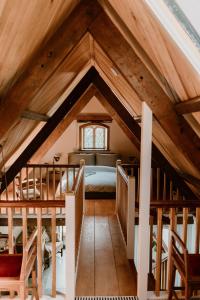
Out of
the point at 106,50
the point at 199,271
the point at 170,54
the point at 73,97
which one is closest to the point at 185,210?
the point at 199,271

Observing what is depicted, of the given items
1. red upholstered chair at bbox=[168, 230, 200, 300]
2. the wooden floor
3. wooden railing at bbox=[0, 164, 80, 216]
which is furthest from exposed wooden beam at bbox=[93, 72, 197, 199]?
red upholstered chair at bbox=[168, 230, 200, 300]

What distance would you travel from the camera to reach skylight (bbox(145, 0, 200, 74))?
3.19 ft

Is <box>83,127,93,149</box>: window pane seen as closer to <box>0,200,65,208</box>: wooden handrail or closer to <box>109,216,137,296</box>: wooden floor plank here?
<box>109,216,137,296</box>: wooden floor plank

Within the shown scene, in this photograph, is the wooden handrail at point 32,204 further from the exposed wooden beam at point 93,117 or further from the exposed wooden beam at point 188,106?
the exposed wooden beam at point 93,117

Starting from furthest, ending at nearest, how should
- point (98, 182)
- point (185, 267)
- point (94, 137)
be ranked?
point (94, 137) < point (98, 182) < point (185, 267)

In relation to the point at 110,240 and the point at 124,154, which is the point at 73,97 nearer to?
the point at 110,240

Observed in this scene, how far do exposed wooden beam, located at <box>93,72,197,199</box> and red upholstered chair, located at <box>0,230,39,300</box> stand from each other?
11.1 feet

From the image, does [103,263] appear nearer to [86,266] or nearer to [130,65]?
[86,266]

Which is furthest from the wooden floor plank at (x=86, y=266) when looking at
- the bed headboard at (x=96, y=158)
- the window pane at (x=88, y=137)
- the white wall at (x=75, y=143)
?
the window pane at (x=88, y=137)

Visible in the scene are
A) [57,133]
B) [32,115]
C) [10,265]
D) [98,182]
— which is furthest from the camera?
[98,182]

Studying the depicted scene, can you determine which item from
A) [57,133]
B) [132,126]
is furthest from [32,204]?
[57,133]

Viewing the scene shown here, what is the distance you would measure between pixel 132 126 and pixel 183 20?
430 centimetres

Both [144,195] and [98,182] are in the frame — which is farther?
[98,182]

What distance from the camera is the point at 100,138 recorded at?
31.6 ft
